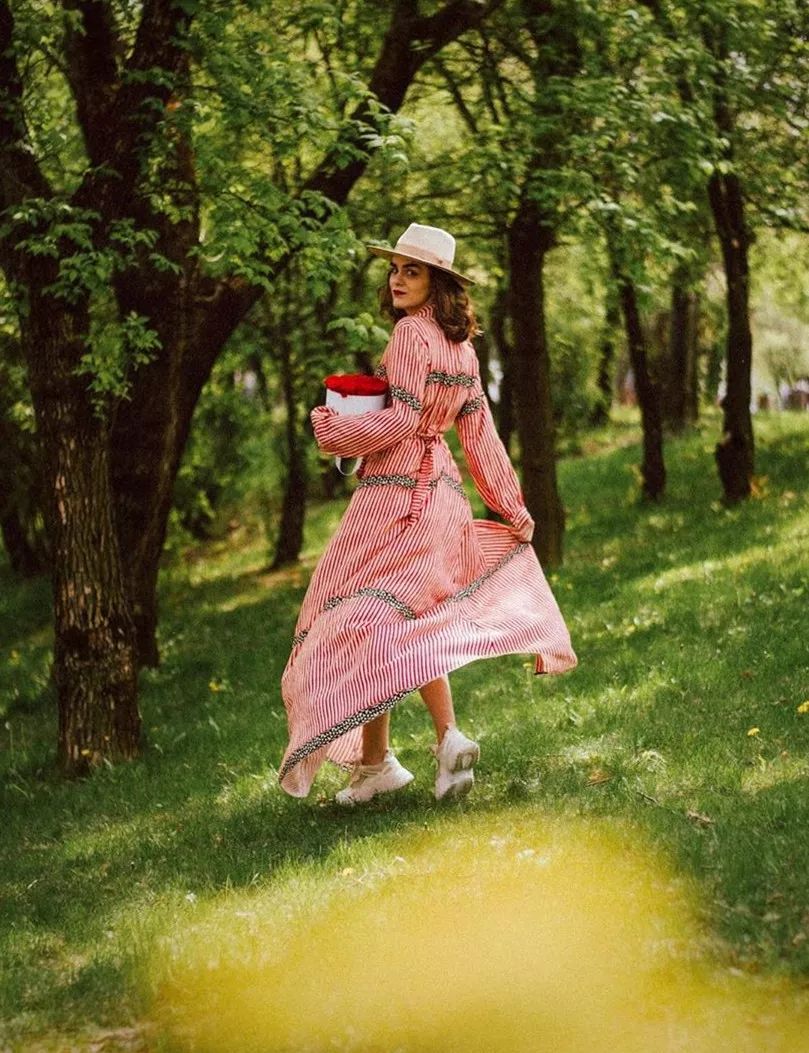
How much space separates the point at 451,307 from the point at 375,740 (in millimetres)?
1929

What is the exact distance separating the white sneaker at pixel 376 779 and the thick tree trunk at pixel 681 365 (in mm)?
13225

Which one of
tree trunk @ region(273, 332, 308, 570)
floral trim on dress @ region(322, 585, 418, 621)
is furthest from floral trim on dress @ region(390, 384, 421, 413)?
tree trunk @ region(273, 332, 308, 570)

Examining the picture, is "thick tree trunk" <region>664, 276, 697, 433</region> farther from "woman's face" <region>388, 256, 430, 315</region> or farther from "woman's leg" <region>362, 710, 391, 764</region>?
"woman's leg" <region>362, 710, 391, 764</region>

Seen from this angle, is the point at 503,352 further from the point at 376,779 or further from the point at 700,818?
the point at 700,818

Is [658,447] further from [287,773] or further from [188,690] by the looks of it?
[287,773]

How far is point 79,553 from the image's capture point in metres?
8.12

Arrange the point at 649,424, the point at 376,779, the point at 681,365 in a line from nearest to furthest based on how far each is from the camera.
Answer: the point at 376,779 → the point at 649,424 → the point at 681,365

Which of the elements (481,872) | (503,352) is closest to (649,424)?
(503,352)

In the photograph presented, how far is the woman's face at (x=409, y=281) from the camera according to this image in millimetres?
5824

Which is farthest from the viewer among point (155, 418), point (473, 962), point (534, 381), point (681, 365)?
point (681, 365)

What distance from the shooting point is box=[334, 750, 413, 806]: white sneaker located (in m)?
6.08

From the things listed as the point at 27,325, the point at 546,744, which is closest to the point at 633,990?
the point at 546,744

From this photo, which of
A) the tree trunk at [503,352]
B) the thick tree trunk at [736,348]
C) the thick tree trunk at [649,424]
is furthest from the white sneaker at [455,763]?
the thick tree trunk at [649,424]

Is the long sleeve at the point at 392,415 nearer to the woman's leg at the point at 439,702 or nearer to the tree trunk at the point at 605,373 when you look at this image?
the woman's leg at the point at 439,702
